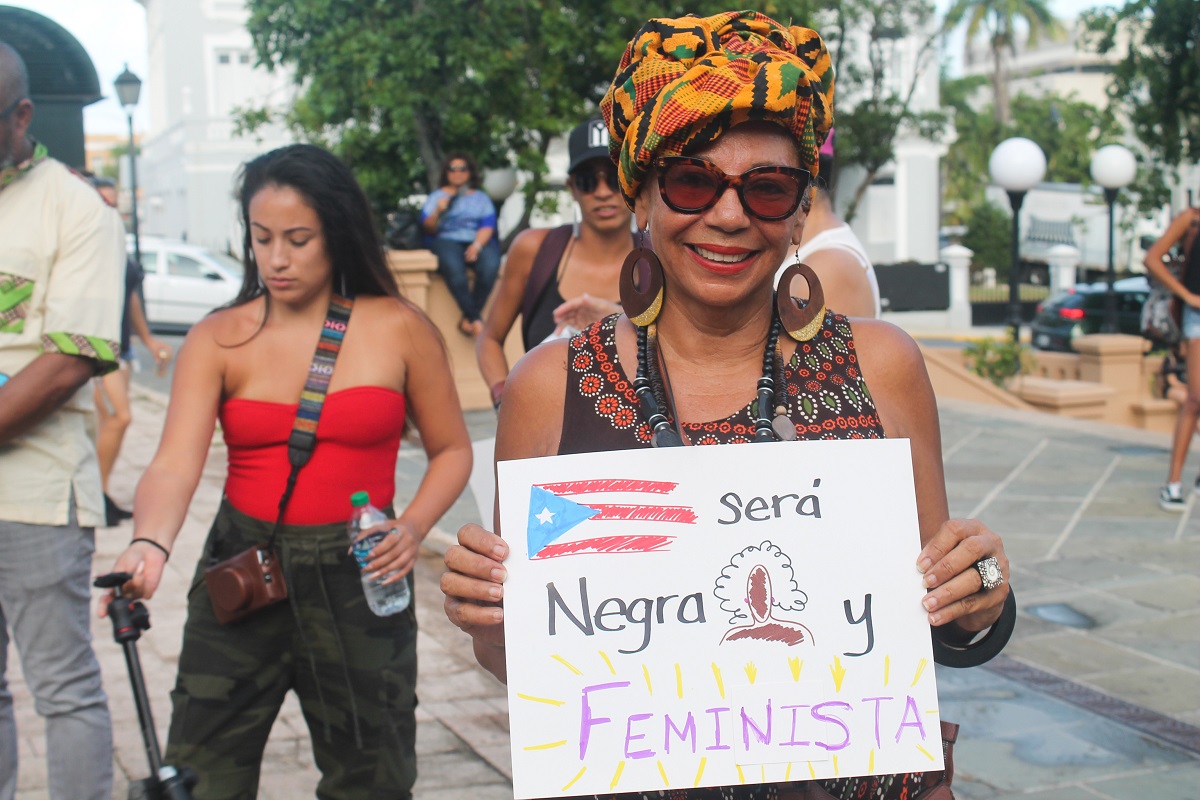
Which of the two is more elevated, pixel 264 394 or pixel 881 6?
pixel 881 6

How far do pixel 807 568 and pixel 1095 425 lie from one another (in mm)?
10458

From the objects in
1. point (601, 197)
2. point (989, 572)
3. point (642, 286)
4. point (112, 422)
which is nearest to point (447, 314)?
point (112, 422)

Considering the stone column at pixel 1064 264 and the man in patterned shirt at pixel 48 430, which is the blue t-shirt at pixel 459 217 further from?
the stone column at pixel 1064 264

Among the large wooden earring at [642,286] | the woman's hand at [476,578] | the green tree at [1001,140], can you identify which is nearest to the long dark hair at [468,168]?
the large wooden earring at [642,286]

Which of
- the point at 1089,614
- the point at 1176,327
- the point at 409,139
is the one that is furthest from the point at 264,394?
the point at 409,139

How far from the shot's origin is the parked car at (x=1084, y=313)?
Result: 2127cm

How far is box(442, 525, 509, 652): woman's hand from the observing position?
6.03ft

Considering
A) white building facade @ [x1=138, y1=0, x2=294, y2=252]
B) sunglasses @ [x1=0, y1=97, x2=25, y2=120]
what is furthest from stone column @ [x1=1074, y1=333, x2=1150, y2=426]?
white building facade @ [x1=138, y1=0, x2=294, y2=252]

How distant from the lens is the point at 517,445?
2102mm

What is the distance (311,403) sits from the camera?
122 inches

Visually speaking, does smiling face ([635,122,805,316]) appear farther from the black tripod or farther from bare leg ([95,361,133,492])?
bare leg ([95,361,133,492])

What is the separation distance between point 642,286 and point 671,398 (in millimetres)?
198

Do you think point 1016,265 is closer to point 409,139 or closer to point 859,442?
point 409,139

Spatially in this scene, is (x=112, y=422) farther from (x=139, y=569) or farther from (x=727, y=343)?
(x=727, y=343)
